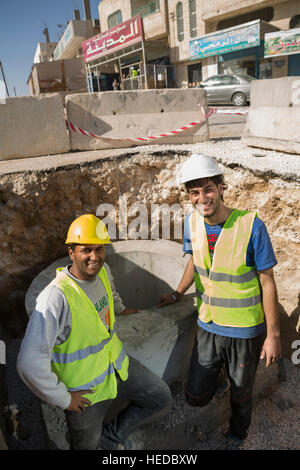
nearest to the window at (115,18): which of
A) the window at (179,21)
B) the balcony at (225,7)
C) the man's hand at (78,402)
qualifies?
the window at (179,21)

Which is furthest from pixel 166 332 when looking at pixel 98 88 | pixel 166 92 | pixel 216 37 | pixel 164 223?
pixel 98 88

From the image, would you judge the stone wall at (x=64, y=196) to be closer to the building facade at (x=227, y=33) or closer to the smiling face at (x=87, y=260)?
the smiling face at (x=87, y=260)

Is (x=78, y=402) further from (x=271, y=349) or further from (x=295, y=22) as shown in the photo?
(x=295, y=22)

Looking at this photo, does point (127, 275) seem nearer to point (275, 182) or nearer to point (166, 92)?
point (275, 182)

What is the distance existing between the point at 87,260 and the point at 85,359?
28.3 inches

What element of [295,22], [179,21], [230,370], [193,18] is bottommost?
[230,370]

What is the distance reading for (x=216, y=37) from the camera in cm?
1872

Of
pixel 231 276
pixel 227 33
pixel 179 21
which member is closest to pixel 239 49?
pixel 227 33

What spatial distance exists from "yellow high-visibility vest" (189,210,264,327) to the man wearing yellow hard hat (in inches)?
32.7

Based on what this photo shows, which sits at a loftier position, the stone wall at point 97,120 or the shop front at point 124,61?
the shop front at point 124,61

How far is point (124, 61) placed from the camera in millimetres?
25562

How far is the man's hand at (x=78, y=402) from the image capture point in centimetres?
208

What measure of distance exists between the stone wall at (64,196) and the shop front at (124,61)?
1633 centimetres

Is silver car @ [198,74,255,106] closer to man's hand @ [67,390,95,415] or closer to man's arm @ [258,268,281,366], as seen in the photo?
man's arm @ [258,268,281,366]
